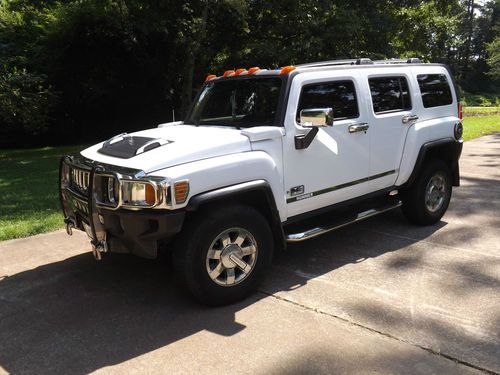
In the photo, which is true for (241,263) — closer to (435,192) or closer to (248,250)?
(248,250)

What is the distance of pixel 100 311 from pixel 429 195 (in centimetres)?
403

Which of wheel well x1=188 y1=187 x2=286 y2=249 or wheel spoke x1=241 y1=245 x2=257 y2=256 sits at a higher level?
wheel well x1=188 y1=187 x2=286 y2=249

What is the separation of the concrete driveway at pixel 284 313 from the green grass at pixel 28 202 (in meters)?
0.63

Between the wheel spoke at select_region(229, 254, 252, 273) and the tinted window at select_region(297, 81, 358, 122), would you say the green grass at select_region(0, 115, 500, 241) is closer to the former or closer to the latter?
the wheel spoke at select_region(229, 254, 252, 273)

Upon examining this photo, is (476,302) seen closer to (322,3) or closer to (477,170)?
(477,170)

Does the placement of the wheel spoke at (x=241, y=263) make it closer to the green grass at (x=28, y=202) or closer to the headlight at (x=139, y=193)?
the headlight at (x=139, y=193)

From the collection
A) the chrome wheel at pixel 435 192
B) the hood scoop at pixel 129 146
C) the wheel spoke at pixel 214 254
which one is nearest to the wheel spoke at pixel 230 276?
the wheel spoke at pixel 214 254

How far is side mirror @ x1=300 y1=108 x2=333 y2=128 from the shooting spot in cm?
399

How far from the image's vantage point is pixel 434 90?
5902 millimetres

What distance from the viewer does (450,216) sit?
6344mm

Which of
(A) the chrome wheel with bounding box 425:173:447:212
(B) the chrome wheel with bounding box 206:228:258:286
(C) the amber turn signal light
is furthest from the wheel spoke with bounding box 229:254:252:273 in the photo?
(A) the chrome wheel with bounding box 425:173:447:212

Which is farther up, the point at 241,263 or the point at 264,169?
the point at 264,169

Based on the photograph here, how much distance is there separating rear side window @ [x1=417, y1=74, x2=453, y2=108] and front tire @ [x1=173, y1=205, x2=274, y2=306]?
295 centimetres

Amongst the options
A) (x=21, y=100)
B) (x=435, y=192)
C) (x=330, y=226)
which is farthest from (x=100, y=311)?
Answer: (x=21, y=100)
